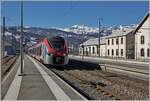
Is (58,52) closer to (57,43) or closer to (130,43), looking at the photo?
(57,43)

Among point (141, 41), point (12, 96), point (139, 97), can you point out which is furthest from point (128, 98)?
point (141, 41)

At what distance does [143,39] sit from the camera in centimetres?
8231

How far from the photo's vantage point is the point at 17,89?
A: 59.7ft

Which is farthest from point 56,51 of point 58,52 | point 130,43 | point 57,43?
point 130,43

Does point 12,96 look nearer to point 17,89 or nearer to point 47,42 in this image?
point 17,89

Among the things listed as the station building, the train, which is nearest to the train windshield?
the train

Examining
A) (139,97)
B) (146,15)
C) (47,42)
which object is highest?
(146,15)

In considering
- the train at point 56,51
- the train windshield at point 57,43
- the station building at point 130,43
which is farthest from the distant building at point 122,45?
the train at point 56,51

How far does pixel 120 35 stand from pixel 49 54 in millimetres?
62950

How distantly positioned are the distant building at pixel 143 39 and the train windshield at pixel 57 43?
143 feet

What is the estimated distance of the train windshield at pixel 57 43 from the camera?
37.4m

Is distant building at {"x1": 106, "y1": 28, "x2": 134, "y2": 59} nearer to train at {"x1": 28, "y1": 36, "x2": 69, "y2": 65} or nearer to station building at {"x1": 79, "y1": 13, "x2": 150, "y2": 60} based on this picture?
station building at {"x1": 79, "y1": 13, "x2": 150, "y2": 60}

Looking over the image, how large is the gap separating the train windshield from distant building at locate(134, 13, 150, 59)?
43468 millimetres

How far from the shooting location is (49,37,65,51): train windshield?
123ft
